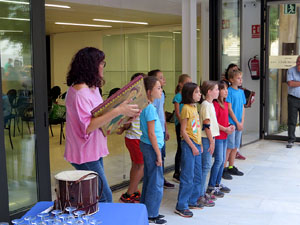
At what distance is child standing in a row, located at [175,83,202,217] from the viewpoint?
4.11 m

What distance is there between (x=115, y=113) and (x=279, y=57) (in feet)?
21.8

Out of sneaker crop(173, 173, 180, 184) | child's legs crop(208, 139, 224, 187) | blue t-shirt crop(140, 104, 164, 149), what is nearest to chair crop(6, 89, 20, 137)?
blue t-shirt crop(140, 104, 164, 149)

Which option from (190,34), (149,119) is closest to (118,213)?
(149,119)

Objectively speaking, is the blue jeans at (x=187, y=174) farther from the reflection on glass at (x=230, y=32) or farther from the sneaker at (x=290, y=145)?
the sneaker at (x=290, y=145)

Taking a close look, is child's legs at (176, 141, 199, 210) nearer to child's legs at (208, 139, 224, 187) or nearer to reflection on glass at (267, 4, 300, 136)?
child's legs at (208, 139, 224, 187)

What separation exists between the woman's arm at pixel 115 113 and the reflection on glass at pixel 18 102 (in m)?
1.23

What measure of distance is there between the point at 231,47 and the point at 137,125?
11.6 feet

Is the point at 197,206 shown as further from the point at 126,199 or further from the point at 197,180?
the point at 126,199

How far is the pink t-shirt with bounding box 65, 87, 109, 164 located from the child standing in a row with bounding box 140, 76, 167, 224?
93 cm

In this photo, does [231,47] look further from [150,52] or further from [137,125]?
[137,125]

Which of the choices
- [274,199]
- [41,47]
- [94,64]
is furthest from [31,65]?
[274,199]

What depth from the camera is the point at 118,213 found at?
2.10 m

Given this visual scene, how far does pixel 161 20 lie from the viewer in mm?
7039

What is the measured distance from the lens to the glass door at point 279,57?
27.8ft
